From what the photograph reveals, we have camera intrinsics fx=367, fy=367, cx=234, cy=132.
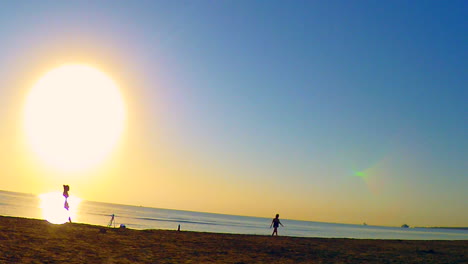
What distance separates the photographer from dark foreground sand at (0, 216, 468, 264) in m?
13.2

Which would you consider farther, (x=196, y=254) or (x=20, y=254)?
(x=196, y=254)

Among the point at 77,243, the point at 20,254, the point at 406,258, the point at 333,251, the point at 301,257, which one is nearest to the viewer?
the point at 20,254

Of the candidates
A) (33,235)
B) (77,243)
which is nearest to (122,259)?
(77,243)

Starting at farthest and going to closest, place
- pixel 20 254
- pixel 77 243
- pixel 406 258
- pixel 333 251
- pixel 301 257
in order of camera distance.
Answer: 1. pixel 333 251
2. pixel 406 258
3. pixel 301 257
4. pixel 77 243
5. pixel 20 254

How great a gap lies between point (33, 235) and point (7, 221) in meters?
4.56

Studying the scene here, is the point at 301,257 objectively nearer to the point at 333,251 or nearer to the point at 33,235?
the point at 333,251

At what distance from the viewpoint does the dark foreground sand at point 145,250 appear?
13172 mm

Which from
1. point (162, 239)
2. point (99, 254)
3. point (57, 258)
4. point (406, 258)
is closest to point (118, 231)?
point (162, 239)

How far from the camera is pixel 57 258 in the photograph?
12.3 metres

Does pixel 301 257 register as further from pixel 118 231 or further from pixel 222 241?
pixel 118 231

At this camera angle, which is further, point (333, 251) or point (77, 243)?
point (333, 251)

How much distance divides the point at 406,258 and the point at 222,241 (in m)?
10.4

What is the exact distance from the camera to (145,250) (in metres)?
16.2

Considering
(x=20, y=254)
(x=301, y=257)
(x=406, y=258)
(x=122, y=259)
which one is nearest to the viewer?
(x=20, y=254)
